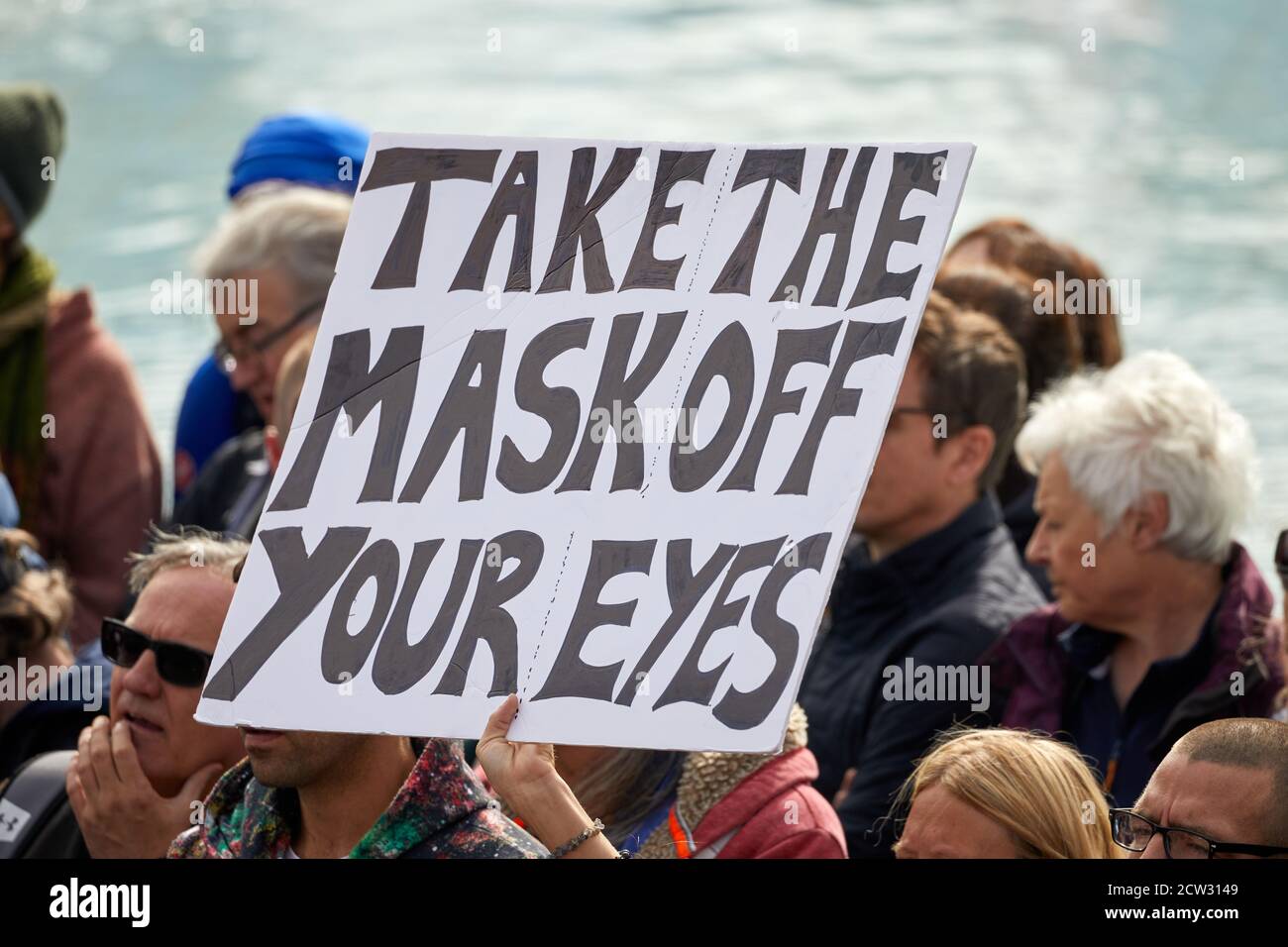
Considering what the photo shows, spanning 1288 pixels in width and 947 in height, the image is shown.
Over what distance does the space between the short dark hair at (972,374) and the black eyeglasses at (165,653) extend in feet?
5.45

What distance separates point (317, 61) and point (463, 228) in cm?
1249

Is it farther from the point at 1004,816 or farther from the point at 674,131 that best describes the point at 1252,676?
the point at 674,131

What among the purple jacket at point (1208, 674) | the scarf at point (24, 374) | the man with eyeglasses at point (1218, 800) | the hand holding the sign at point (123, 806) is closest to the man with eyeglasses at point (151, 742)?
the hand holding the sign at point (123, 806)

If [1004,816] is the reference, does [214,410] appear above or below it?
above

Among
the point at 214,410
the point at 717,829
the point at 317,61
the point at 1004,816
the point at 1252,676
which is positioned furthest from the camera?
the point at 317,61

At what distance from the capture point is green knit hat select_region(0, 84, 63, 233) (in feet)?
15.8

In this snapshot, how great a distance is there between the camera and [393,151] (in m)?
2.47

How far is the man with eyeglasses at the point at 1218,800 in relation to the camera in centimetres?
227

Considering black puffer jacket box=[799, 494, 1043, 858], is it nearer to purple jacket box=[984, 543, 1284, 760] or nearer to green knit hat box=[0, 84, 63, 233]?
purple jacket box=[984, 543, 1284, 760]

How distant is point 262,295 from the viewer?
4.38 metres

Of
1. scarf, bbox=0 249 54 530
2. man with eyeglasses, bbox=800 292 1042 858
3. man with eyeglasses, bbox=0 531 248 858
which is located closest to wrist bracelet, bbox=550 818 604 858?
man with eyeglasses, bbox=0 531 248 858

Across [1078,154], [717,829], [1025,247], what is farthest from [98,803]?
[1078,154]

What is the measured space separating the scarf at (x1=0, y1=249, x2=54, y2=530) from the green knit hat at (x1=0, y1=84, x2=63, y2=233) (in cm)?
13

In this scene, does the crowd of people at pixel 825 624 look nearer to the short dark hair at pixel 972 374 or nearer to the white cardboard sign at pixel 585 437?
the short dark hair at pixel 972 374
